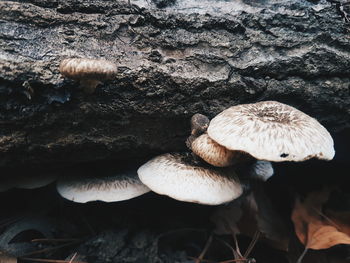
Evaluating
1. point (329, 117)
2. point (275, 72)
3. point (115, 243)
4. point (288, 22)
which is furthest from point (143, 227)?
point (288, 22)

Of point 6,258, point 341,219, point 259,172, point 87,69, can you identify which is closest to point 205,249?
point 259,172

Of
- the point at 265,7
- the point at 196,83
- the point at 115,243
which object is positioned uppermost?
the point at 265,7

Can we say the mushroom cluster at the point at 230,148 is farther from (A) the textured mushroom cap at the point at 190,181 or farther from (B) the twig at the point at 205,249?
(B) the twig at the point at 205,249

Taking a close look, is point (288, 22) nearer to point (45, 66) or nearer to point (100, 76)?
point (100, 76)

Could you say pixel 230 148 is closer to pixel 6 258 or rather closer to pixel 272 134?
pixel 272 134

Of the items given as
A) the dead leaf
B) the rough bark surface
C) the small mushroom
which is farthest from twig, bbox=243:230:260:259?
the rough bark surface

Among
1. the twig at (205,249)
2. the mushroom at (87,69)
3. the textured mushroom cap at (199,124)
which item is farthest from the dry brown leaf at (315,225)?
the mushroom at (87,69)

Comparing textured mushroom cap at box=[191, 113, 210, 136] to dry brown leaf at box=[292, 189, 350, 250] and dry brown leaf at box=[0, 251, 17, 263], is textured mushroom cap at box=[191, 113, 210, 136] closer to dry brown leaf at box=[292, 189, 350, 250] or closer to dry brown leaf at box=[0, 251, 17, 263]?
dry brown leaf at box=[292, 189, 350, 250]
